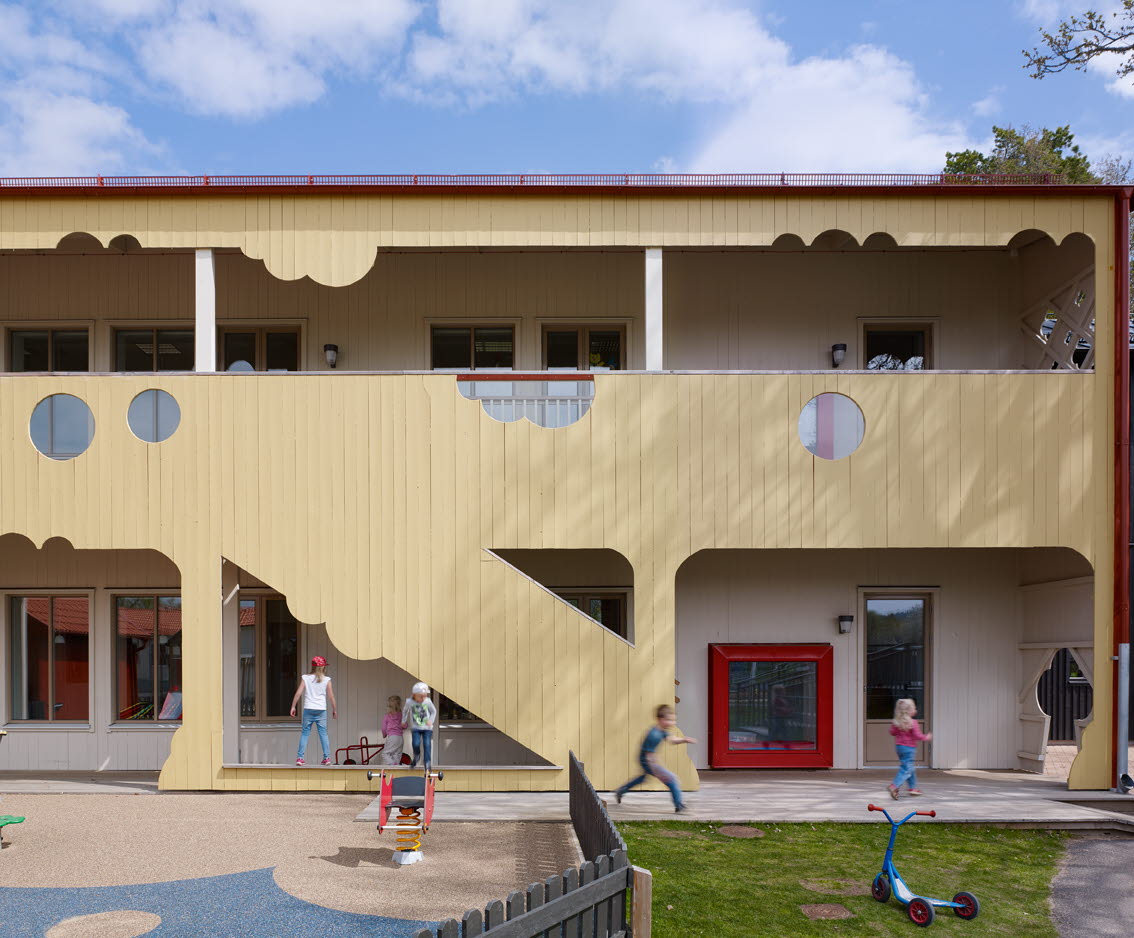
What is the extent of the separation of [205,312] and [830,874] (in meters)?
9.79

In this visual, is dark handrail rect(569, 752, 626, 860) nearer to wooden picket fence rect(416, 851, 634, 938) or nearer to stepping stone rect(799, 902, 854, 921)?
wooden picket fence rect(416, 851, 634, 938)

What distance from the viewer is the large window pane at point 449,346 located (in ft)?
48.1

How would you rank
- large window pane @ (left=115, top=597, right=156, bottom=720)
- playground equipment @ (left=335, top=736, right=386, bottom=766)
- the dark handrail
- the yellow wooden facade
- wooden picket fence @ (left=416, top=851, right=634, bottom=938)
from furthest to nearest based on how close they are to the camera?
large window pane @ (left=115, top=597, right=156, bottom=720), playground equipment @ (left=335, top=736, right=386, bottom=766), the yellow wooden facade, the dark handrail, wooden picket fence @ (left=416, top=851, right=634, bottom=938)

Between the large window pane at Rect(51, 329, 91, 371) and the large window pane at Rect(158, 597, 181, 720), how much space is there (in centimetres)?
399

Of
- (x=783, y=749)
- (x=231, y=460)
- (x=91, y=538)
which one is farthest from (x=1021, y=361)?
(x=91, y=538)

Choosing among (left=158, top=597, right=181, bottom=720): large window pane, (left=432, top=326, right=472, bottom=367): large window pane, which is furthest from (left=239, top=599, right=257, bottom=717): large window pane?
(left=432, top=326, right=472, bottom=367): large window pane

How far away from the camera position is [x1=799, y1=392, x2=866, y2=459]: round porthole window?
484 inches

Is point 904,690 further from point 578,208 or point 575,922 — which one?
point 575,922

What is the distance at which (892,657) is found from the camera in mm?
14266

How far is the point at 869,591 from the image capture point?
46.8 ft

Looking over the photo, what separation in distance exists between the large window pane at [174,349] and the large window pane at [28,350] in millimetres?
1766

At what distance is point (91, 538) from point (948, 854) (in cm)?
1063

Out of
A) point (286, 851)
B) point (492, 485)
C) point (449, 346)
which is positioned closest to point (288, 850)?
point (286, 851)

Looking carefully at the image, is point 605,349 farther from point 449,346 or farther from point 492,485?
point 492,485
